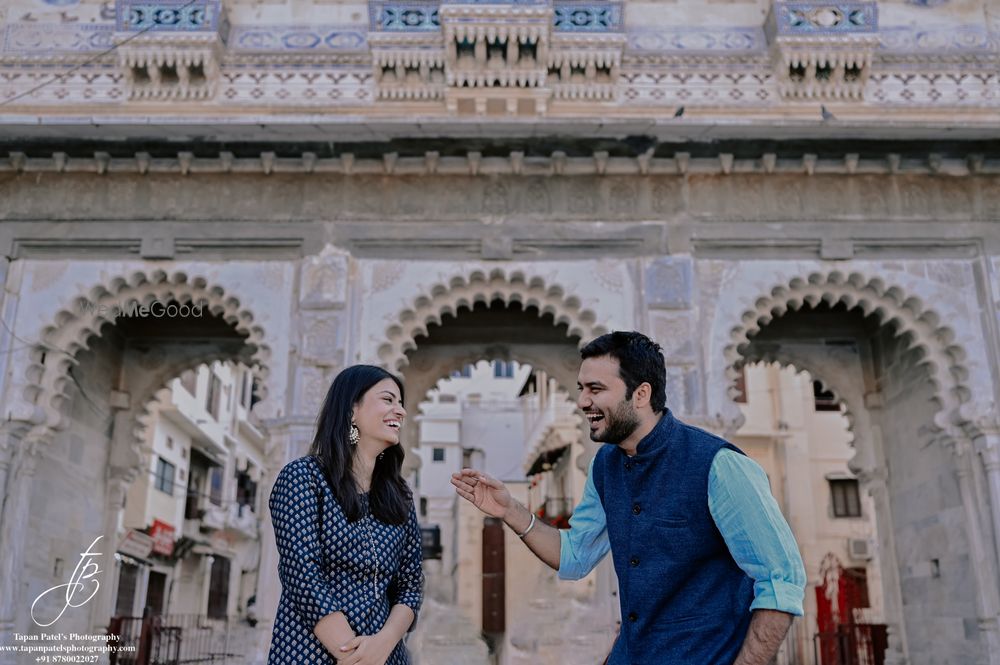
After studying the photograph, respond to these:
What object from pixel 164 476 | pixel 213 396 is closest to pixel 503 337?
pixel 164 476

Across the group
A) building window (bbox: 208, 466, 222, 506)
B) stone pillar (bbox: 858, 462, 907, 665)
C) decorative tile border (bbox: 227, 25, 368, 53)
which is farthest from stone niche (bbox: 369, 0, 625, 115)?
building window (bbox: 208, 466, 222, 506)

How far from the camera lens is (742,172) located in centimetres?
888

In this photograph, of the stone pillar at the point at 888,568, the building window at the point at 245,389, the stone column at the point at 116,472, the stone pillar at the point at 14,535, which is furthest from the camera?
the building window at the point at 245,389

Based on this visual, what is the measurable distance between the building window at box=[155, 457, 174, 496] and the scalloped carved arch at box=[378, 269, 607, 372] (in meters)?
11.3

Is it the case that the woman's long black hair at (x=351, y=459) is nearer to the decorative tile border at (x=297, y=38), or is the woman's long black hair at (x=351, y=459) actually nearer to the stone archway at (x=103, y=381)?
the stone archway at (x=103, y=381)

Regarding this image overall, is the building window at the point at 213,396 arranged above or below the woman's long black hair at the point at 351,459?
above

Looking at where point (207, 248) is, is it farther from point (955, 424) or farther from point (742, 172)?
point (955, 424)

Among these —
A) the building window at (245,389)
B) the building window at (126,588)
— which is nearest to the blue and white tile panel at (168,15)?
the building window at (126,588)

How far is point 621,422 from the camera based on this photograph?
2338 mm

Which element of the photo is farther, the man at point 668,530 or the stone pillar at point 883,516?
the stone pillar at point 883,516

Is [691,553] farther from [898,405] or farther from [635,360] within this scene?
[898,405]

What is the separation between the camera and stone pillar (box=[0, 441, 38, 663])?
7.94 metres

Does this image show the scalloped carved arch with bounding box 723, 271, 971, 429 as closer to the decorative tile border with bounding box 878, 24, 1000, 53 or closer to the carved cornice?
the carved cornice

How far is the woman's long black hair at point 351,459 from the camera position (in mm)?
2459
